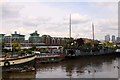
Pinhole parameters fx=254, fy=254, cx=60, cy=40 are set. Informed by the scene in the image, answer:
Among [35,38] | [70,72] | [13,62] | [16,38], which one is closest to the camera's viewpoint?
[70,72]

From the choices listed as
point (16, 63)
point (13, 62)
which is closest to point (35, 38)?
point (16, 63)

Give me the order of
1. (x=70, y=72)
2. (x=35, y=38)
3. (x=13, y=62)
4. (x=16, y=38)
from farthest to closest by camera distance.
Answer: (x=35, y=38) < (x=16, y=38) < (x=13, y=62) < (x=70, y=72)

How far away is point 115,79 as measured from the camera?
18188mm

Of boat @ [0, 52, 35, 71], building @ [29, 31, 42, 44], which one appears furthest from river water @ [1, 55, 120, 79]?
building @ [29, 31, 42, 44]

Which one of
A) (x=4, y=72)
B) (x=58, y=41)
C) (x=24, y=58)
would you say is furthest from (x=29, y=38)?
(x=4, y=72)

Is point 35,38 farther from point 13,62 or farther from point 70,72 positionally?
point 70,72

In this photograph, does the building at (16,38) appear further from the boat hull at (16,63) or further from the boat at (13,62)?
the boat at (13,62)

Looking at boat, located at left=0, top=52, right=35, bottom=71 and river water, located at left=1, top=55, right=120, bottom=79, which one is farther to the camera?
boat, located at left=0, top=52, right=35, bottom=71

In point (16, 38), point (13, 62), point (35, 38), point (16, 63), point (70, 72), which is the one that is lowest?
point (70, 72)

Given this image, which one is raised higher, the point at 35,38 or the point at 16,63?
the point at 35,38

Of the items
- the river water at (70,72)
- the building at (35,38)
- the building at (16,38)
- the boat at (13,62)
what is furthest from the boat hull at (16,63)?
the building at (35,38)

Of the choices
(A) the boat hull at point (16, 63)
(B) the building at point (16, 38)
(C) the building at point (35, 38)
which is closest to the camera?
(A) the boat hull at point (16, 63)

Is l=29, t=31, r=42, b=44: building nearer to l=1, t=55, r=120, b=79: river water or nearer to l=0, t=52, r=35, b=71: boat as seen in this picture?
l=1, t=55, r=120, b=79: river water

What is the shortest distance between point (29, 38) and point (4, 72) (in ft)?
161
